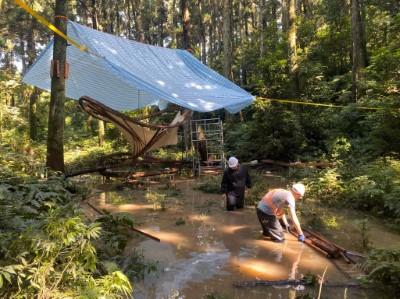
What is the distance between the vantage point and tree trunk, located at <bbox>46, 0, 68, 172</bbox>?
6703 millimetres

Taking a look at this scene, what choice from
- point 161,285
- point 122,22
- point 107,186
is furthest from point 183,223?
point 122,22

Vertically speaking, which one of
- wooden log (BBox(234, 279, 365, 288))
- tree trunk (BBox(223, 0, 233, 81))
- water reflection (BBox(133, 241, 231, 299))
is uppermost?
tree trunk (BBox(223, 0, 233, 81))

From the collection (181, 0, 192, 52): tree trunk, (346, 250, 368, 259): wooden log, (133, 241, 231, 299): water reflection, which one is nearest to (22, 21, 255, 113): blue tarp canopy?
(181, 0, 192, 52): tree trunk

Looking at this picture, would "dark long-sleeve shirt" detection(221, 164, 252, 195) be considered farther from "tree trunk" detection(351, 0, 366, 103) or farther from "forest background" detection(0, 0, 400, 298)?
"tree trunk" detection(351, 0, 366, 103)

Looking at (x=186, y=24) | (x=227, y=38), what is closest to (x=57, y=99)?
(x=186, y=24)

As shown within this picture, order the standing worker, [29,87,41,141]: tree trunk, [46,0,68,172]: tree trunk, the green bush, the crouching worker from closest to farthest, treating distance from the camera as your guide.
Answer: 1. the green bush
2. the crouching worker
3. the standing worker
4. [46,0,68,172]: tree trunk
5. [29,87,41,141]: tree trunk

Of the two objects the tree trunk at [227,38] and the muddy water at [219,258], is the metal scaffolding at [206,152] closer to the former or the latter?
the muddy water at [219,258]

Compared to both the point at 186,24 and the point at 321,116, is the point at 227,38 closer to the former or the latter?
the point at 186,24

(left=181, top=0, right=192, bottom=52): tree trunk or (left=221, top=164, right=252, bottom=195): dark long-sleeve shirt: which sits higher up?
(left=181, top=0, right=192, bottom=52): tree trunk

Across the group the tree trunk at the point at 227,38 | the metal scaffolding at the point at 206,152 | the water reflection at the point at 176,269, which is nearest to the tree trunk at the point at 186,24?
the tree trunk at the point at 227,38

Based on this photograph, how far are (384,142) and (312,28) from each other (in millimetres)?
11214

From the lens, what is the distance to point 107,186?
348 inches

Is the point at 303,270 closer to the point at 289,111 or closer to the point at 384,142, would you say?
the point at 384,142

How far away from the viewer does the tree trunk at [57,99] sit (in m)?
6.70
